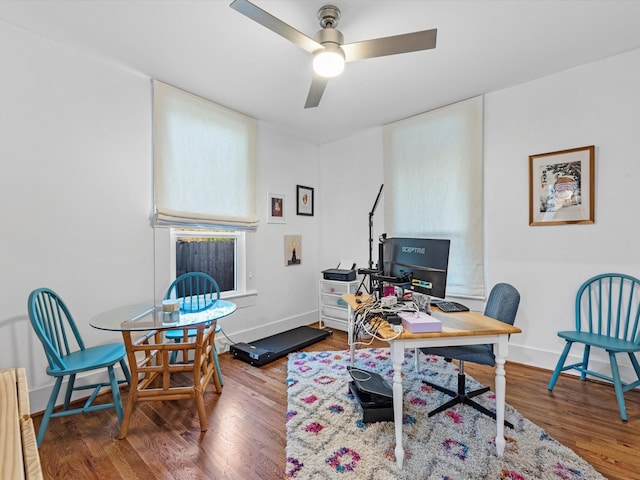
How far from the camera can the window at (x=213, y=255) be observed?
9.50ft

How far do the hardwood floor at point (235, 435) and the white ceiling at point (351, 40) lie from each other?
8.58 ft

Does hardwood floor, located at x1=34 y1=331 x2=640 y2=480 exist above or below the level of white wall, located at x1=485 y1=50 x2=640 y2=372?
below

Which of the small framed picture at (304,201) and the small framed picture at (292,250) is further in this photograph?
the small framed picture at (304,201)

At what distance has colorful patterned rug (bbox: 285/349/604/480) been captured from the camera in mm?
1490

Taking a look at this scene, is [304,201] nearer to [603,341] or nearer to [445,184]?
[445,184]

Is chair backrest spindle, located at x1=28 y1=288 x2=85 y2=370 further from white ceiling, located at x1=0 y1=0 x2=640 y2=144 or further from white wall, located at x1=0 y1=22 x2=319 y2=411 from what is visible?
white ceiling, located at x1=0 y1=0 x2=640 y2=144

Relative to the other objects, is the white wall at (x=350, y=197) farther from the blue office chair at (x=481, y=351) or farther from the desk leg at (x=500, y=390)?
the desk leg at (x=500, y=390)

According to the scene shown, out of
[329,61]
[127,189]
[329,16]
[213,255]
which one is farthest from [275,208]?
[329,16]

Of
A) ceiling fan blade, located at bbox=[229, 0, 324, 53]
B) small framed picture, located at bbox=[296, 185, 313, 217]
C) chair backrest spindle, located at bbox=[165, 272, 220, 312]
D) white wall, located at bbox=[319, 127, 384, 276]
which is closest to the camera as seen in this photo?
ceiling fan blade, located at bbox=[229, 0, 324, 53]

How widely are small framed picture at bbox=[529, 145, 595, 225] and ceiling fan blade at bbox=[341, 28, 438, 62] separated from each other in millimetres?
1706

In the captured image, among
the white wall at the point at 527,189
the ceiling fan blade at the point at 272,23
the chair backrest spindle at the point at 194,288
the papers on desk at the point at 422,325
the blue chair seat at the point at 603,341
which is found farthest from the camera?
the chair backrest spindle at the point at 194,288

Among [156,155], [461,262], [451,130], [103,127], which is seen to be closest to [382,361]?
[461,262]

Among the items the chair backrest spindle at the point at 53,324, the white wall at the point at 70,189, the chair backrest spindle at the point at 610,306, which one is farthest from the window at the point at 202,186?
the chair backrest spindle at the point at 610,306

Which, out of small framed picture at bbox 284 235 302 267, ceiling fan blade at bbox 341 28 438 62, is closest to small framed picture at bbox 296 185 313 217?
small framed picture at bbox 284 235 302 267
